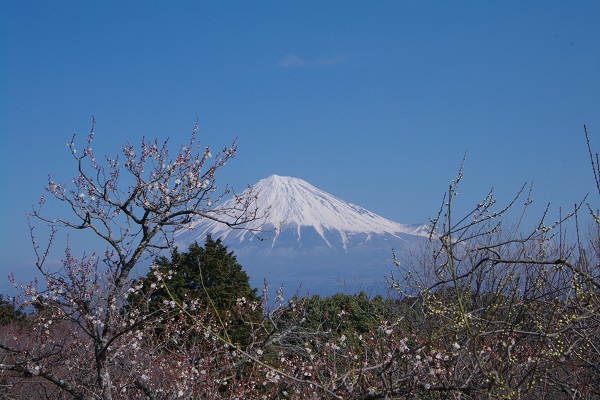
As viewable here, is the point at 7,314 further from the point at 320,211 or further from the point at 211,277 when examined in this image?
the point at 320,211

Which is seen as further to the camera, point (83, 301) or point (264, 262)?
point (264, 262)

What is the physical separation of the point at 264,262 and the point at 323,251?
17232 millimetres

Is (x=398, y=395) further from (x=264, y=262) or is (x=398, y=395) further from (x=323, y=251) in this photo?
(x=264, y=262)

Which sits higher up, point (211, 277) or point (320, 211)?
point (320, 211)

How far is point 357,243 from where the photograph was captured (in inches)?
4953

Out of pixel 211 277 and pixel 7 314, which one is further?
pixel 7 314

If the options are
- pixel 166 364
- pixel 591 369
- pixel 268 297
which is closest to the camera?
pixel 591 369

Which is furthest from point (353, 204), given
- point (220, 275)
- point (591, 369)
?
point (591, 369)

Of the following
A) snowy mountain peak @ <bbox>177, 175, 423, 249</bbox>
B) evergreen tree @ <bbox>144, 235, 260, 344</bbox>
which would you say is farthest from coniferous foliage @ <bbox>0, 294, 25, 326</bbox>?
snowy mountain peak @ <bbox>177, 175, 423, 249</bbox>

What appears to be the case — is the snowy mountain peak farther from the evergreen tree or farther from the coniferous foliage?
the evergreen tree

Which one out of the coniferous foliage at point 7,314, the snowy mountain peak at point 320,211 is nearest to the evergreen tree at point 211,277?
the coniferous foliage at point 7,314

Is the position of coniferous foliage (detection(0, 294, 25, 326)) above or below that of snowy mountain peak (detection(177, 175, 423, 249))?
below

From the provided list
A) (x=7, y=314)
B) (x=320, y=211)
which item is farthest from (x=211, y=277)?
(x=320, y=211)

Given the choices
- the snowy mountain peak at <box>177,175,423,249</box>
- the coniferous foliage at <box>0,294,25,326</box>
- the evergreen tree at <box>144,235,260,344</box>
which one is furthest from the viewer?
the snowy mountain peak at <box>177,175,423,249</box>
